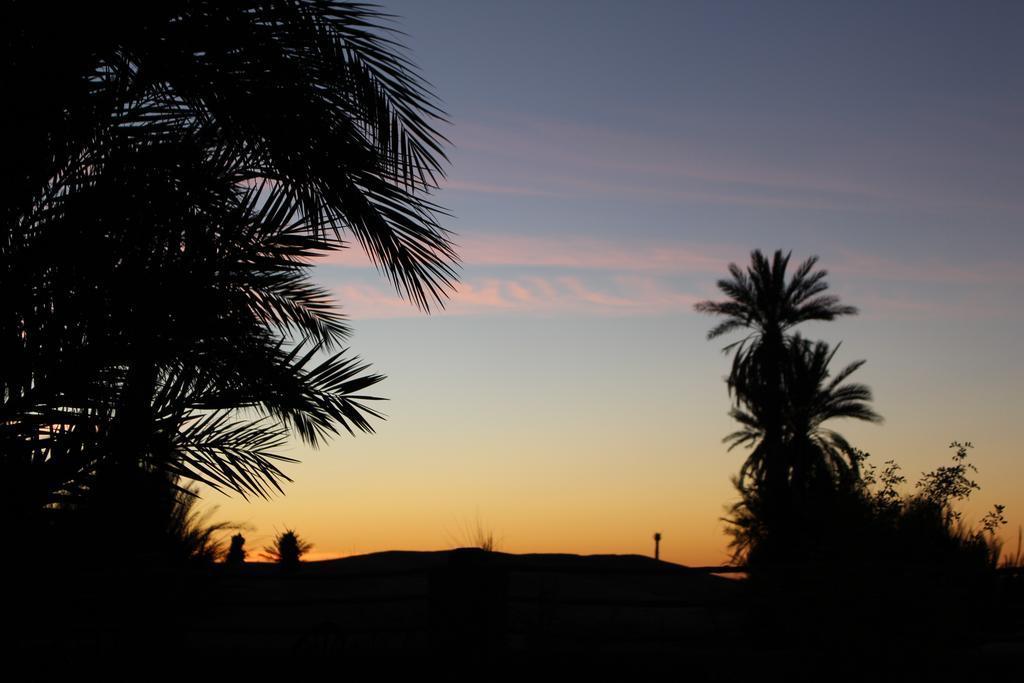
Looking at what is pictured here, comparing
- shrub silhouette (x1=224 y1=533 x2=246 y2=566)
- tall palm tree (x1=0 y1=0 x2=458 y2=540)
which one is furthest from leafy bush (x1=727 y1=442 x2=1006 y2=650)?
shrub silhouette (x1=224 y1=533 x2=246 y2=566)

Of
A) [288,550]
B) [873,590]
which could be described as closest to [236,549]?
[288,550]

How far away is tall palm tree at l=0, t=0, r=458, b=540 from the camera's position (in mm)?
3939

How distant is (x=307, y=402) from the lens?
5.25m

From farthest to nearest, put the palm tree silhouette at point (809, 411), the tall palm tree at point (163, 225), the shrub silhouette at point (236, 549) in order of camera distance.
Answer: the palm tree silhouette at point (809, 411), the shrub silhouette at point (236, 549), the tall palm tree at point (163, 225)

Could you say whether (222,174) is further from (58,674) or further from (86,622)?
(86,622)

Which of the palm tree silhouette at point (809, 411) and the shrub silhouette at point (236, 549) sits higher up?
the palm tree silhouette at point (809, 411)

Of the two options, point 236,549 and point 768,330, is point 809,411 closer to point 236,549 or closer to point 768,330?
point 768,330

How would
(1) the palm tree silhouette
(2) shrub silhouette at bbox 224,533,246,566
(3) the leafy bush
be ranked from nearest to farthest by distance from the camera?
(3) the leafy bush → (2) shrub silhouette at bbox 224,533,246,566 → (1) the palm tree silhouette

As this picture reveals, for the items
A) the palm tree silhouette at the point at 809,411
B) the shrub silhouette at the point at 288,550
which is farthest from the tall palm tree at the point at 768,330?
the shrub silhouette at the point at 288,550

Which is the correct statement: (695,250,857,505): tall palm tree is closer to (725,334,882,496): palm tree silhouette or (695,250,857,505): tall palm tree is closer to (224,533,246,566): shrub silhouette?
(725,334,882,496): palm tree silhouette

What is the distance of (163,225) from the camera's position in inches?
165

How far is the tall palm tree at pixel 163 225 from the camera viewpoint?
3939 mm

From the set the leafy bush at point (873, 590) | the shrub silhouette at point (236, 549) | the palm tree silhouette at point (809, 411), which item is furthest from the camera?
the palm tree silhouette at point (809, 411)

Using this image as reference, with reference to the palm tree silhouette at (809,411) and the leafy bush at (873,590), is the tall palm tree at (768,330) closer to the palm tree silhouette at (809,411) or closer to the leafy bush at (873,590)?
the palm tree silhouette at (809,411)
